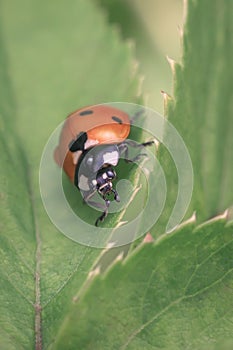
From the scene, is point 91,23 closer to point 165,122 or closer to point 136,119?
point 136,119

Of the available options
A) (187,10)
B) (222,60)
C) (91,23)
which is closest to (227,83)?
(222,60)

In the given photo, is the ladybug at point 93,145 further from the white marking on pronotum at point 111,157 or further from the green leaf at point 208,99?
the green leaf at point 208,99

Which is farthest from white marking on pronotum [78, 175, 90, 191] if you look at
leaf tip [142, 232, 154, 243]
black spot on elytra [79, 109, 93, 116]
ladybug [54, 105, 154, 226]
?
leaf tip [142, 232, 154, 243]

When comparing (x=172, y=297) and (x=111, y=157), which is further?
(x=111, y=157)

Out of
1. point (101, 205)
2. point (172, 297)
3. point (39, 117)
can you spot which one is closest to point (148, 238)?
point (172, 297)

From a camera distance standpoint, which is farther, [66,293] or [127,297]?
[66,293]

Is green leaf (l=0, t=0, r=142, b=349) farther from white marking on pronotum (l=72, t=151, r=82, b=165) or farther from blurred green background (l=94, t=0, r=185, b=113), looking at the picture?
blurred green background (l=94, t=0, r=185, b=113)

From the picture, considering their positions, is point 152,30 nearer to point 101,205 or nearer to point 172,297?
point 101,205
